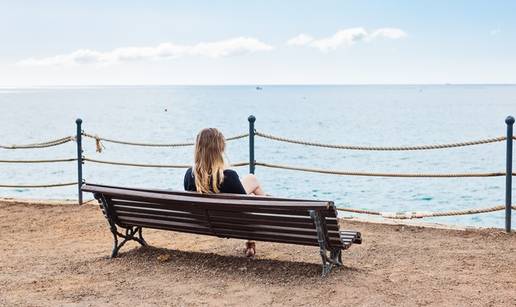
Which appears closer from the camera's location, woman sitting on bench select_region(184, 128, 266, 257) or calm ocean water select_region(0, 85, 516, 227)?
woman sitting on bench select_region(184, 128, 266, 257)

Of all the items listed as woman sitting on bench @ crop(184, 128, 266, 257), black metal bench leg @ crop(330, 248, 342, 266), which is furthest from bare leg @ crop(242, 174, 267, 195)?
black metal bench leg @ crop(330, 248, 342, 266)

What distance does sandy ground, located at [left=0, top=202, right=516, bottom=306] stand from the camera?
4.61m

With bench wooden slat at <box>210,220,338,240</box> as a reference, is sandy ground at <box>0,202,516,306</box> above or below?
below

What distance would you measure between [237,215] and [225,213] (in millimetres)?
115

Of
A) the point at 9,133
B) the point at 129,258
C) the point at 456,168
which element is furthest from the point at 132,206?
the point at 9,133

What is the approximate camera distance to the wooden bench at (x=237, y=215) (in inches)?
184

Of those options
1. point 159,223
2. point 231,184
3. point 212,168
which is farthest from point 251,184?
point 159,223

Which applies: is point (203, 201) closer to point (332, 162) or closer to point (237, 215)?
point (237, 215)

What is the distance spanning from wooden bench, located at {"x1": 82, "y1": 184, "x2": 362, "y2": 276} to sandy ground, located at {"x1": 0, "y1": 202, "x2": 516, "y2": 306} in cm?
34

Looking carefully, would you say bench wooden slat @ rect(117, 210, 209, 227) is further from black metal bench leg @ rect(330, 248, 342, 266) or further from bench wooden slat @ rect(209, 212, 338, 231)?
black metal bench leg @ rect(330, 248, 342, 266)

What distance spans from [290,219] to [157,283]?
121 centimetres

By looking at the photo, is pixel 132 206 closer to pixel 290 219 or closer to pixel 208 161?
pixel 208 161

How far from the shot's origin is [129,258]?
19.0ft

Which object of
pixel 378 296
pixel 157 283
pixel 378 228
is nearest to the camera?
pixel 378 296
